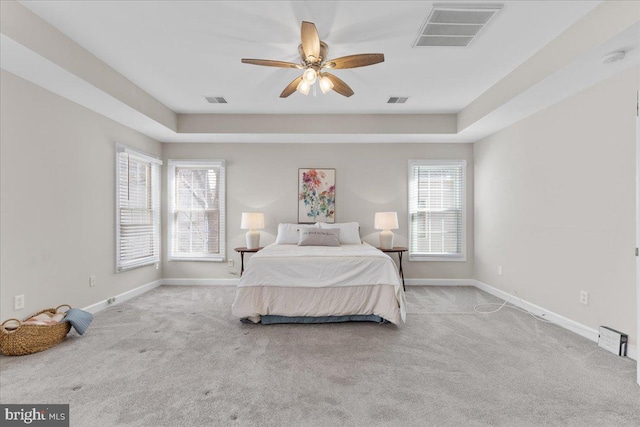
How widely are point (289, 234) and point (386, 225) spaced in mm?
1513

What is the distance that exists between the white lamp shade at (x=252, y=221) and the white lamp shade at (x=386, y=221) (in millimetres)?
1824

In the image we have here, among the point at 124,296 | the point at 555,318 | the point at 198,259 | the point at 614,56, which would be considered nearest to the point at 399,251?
the point at 555,318

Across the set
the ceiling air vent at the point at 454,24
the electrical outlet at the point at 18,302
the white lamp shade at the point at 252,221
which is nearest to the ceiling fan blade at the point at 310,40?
the ceiling air vent at the point at 454,24

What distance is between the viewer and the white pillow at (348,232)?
4.76 metres

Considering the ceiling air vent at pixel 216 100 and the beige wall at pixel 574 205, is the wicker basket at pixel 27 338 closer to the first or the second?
the ceiling air vent at pixel 216 100

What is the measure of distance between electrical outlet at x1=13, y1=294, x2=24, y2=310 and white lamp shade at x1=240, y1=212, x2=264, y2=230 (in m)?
2.58

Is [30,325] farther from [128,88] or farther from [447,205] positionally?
[447,205]

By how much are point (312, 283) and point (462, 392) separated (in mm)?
1663

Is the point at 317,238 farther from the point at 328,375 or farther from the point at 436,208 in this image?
the point at 328,375

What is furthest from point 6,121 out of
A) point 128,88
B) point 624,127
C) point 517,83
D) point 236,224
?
point 624,127

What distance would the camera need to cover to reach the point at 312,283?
10.7 ft

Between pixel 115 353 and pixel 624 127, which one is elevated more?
pixel 624 127

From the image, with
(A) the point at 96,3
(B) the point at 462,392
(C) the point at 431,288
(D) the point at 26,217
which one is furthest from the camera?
(C) the point at 431,288

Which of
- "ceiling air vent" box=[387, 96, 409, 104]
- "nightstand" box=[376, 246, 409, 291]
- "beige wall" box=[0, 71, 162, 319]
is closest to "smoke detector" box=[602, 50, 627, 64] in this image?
"ceiling air vent" box=[387, 96, 409, 104]
